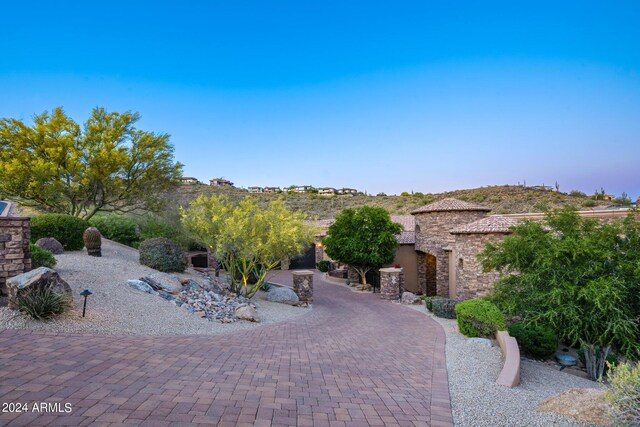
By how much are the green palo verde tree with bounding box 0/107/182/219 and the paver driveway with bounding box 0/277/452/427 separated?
48.8 ft

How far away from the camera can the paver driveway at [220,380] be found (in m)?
3.89

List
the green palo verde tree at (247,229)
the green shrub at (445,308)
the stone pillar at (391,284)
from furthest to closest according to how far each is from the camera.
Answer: the stone pillar at (391,284) → the green shrub at (445,308) → the green palo verde tree at (247,229)

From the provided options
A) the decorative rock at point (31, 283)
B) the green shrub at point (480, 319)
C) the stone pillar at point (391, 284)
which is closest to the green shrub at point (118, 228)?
the decorative rock at point (31, 283)

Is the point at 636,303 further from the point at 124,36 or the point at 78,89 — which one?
the point at 78,89

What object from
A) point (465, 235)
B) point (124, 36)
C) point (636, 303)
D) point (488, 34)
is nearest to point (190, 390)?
point (636, 303)

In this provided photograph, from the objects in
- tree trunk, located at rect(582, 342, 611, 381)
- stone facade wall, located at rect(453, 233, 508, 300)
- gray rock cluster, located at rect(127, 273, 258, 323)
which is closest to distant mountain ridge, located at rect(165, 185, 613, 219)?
stone facade wall, located at rect(453, 233, 508, 300)

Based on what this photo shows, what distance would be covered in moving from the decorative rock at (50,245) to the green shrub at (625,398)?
15.8 meters

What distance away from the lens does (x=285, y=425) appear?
394cm

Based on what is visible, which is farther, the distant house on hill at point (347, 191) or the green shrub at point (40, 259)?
the distant house on hill at point (347, 191)

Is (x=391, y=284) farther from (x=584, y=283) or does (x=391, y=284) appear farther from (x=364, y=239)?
(x=584, y=283)

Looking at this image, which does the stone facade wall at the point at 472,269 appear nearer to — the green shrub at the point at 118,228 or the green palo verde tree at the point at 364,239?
the green palo verde tree at the point at 364,239

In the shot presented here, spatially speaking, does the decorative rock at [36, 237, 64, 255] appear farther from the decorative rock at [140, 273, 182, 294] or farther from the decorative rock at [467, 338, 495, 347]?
the decorative rock at [467, 338, 495, 347]

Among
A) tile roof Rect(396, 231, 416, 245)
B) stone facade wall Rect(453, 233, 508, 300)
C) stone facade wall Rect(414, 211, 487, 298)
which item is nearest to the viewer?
stone facade wall Rect(453, 233, 508, 300)

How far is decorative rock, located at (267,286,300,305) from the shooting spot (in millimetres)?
14329
